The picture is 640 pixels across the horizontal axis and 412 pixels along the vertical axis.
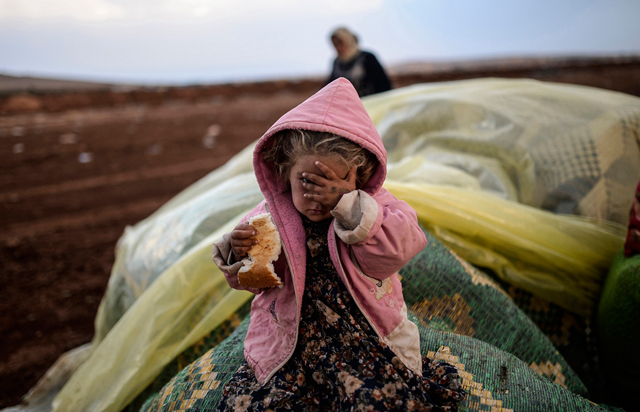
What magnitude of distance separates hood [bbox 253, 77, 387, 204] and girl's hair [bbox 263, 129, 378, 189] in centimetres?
3

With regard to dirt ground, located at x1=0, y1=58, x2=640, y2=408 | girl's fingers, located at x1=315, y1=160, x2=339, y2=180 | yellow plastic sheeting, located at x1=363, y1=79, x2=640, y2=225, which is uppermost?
girl's fingers, located at x1=315, y1=160, x2=339, y2=180

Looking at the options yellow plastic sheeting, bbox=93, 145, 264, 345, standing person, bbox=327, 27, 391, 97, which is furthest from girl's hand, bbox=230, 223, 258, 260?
standing person, bbox=327, 27, 391, 97

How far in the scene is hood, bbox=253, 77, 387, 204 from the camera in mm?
1020

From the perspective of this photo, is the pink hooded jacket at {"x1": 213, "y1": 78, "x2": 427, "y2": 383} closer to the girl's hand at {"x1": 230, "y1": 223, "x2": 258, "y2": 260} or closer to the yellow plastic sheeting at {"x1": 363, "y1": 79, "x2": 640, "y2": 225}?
the girl's hand at {"x1": 230, "y1": 223, "x2": 258, "y2": 260}

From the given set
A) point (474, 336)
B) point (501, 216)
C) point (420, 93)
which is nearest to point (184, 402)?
point (474, 336)

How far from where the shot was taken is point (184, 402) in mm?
1208

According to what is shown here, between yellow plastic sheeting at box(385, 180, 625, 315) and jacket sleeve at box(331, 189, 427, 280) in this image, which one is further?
yellow plastic sheeting at box(385, 180, 625, 315)

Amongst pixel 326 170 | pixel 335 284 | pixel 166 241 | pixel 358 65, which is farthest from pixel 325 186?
pixel 358 65

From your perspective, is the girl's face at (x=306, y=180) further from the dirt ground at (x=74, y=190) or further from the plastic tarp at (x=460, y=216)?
the dirt ground at (x=74, y=190)

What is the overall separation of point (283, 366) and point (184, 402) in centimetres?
38

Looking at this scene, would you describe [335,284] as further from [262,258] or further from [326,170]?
[326,170]

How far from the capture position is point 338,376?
3.26 ft

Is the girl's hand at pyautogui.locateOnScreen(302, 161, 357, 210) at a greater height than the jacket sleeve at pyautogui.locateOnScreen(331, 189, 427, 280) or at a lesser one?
greater

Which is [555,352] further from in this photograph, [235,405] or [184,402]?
[184,402]
